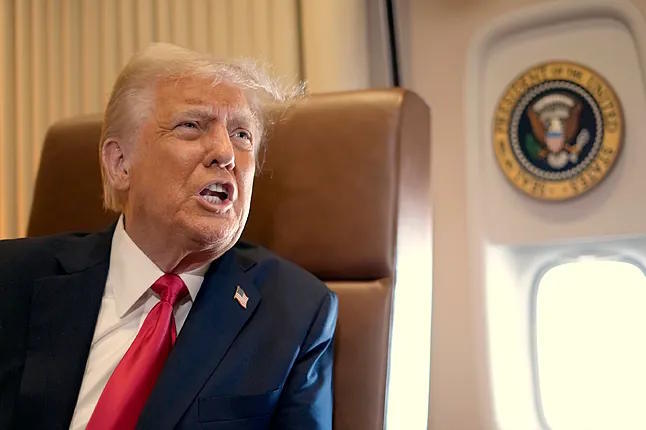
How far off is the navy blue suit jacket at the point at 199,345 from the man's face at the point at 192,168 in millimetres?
117

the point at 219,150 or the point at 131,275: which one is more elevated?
the point at 219,150

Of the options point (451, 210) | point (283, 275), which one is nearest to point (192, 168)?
point (283, 275)

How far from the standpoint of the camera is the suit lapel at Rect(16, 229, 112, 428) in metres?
1.20

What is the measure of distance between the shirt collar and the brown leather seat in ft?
0.77

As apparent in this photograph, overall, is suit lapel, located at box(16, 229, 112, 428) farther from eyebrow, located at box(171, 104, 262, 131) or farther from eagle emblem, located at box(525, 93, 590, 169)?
eagle emblem, located at box(525, 93, 590, 169)

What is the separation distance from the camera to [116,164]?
139 centimetres

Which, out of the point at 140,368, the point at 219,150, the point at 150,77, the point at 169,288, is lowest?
the point at 140,368

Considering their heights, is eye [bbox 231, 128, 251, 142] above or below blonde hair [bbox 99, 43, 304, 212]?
below

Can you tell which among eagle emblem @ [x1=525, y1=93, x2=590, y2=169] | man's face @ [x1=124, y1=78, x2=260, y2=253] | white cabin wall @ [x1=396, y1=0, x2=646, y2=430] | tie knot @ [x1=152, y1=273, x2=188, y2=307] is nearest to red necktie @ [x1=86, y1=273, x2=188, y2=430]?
tie knot @ [x1=152, y1=273, x2=188, y2=307]

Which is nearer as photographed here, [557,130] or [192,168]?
[192,168]

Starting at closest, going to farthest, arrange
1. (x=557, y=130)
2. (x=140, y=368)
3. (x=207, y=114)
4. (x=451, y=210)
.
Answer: (x=140, y=368)
(x=207, y=114)
(x=557, y=130)
(x=451, y=210)

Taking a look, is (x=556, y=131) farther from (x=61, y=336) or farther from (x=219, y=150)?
(x=61, y=336)

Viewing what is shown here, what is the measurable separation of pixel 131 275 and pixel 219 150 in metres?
0.27

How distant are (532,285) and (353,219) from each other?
100 centimetres
